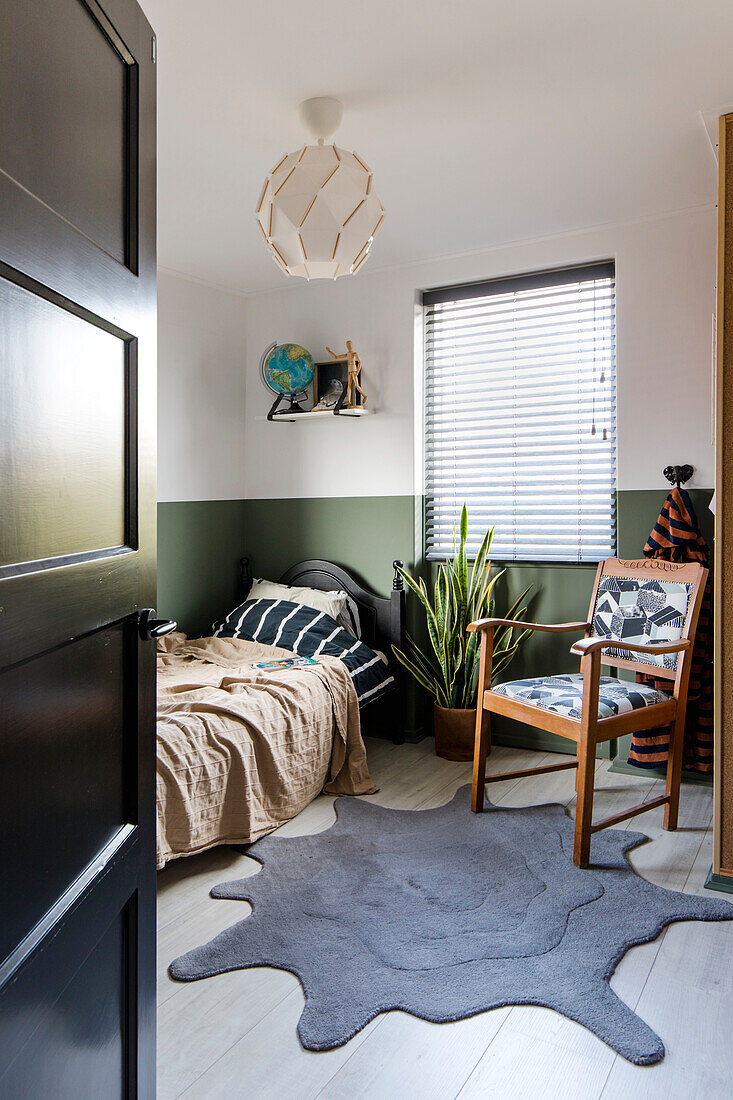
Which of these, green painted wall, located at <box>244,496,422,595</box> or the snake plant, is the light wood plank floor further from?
green painted wall, located at <box>244,496,422,595</box>

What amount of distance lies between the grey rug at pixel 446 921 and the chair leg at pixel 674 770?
0.16 m

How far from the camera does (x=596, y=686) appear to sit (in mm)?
2549

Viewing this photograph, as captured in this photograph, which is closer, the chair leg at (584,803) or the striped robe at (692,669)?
the chair leg at (584,803)

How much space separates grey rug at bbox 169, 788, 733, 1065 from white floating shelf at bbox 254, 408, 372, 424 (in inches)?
79.9

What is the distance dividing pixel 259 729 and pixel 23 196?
7.20 ft

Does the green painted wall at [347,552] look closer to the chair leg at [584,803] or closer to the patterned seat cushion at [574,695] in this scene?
the patterned seat cushion at [574,695]

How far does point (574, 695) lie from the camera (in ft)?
9.02

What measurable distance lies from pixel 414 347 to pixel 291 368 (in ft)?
2.23

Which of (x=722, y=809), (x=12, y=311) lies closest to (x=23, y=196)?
(x=12, y=311)

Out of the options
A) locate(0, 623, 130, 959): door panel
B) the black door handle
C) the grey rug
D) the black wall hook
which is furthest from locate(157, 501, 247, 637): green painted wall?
locate(0, 623, 130, 959): door panel

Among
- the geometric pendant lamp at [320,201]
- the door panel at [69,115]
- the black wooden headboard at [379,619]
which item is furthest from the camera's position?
the black wooden headboard at [379,619]

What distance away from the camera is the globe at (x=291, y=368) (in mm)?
4176

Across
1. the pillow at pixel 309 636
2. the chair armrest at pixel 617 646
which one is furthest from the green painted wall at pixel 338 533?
the chair armrest at pixel 617 646

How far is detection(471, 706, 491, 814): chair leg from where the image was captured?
2930 mm
